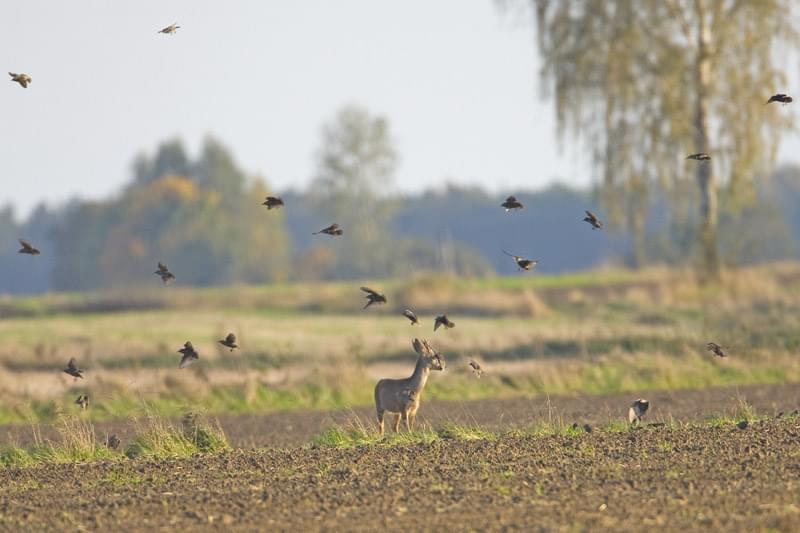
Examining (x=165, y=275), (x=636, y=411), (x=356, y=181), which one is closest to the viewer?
(x=165, y=275)

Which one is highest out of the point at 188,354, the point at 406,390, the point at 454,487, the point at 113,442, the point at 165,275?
the point at 165,275

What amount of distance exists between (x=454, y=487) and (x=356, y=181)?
325ft

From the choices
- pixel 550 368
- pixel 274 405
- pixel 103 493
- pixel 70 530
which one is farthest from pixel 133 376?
pixel 70 530

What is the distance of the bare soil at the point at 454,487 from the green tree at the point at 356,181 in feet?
309

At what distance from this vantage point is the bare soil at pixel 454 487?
13.0 m

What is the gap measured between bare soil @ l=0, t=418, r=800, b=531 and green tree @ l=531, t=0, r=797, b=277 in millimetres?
24525

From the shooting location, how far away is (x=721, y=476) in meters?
14.9

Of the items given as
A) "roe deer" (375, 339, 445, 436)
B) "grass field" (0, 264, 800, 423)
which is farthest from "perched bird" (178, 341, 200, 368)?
"grass field" (0, 264, 800, 423)

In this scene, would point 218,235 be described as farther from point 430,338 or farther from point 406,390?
point 406,390

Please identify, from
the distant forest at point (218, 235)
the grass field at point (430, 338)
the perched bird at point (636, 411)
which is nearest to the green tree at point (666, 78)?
the grass field at point (430, 338)

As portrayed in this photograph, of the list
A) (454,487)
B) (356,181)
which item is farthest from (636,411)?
(356,181)

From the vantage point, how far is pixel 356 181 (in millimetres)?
113250

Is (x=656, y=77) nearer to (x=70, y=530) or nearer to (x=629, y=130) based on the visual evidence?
(x=629, y=130)

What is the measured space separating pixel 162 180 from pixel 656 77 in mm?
77817
